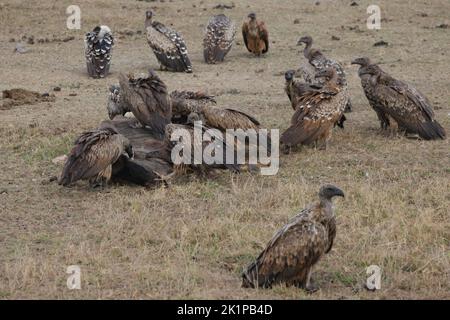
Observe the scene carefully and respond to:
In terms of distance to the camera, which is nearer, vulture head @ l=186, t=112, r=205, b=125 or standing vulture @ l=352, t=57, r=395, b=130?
vulture head @ l=186, t=112, r=205, b=125

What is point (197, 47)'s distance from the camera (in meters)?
17.3

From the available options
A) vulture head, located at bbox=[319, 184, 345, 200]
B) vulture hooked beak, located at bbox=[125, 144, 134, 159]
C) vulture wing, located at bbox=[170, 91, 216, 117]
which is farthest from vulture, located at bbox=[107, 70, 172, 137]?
vulture head, located at bbox=[319, 184, 345, 200]

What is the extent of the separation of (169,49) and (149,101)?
18.6 feet

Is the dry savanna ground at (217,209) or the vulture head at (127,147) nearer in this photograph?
the dry savanna ground at (217,209)

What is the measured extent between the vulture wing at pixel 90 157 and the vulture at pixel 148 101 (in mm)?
1175

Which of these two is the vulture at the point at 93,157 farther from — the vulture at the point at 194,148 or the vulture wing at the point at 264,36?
the vulture wing at the point at 264,36

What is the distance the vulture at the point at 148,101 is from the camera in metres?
9.31

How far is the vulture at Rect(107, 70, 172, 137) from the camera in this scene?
30.6 feet

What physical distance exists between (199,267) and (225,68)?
9367mm

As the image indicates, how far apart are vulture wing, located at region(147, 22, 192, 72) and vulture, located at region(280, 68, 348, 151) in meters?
5.52

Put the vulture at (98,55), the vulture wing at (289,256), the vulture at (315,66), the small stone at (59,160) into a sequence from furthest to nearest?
the vulture at (98,55) → the vulture at (315,66) → the small stone at (59,160) → the vulture wing at (289,256)

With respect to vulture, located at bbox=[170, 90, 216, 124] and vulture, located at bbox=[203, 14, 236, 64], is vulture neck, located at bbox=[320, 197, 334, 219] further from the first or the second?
vulture, located at bbox=[203, 14, 236, 64]

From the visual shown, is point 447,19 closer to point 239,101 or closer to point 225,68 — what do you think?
point 225,68

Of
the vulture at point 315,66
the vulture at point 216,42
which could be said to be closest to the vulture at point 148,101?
the vulture at point 315,66
